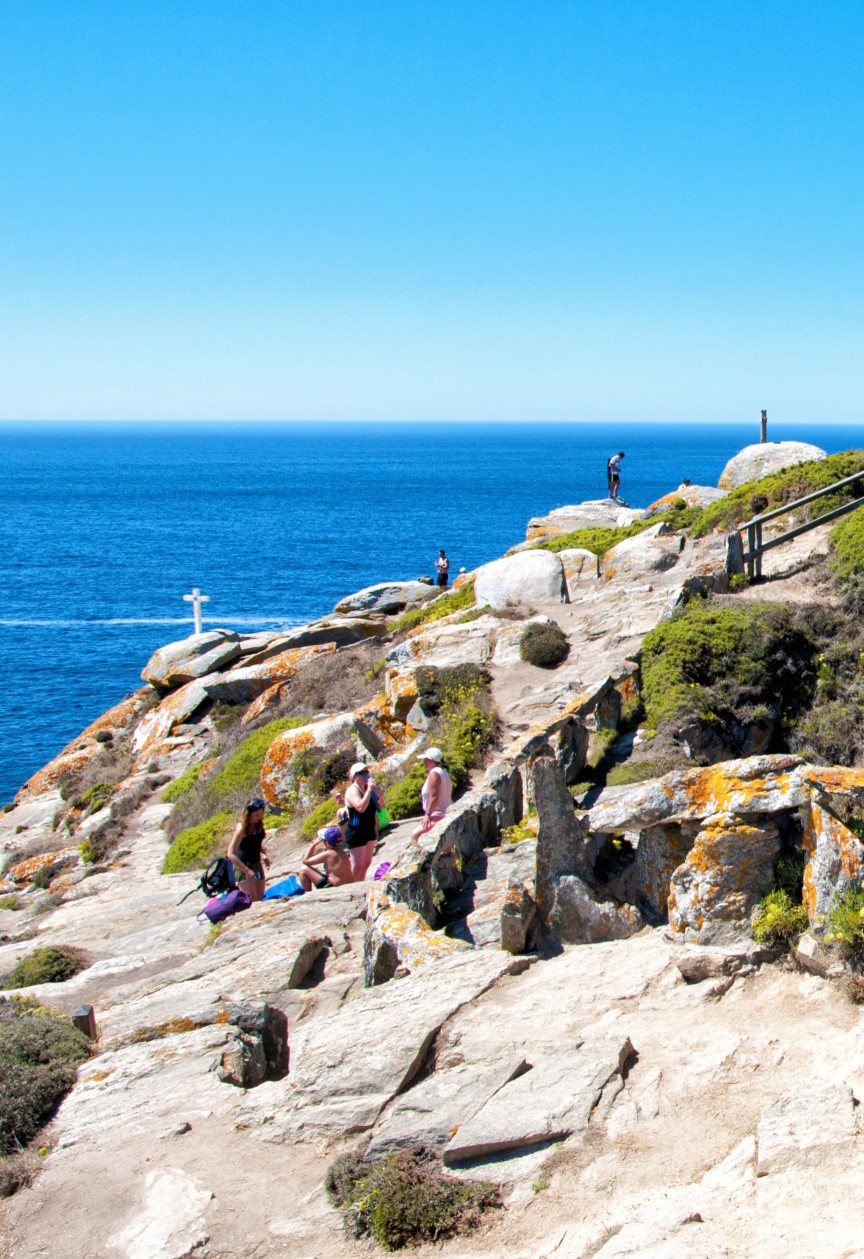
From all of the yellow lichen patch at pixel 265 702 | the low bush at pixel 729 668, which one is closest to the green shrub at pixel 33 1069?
the low bush at pixel 729 668

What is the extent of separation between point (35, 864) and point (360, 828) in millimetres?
12766

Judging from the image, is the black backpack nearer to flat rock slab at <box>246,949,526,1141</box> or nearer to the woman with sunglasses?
the woman with sunglasses

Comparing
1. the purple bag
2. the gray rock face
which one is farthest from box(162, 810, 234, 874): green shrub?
the gray rock face

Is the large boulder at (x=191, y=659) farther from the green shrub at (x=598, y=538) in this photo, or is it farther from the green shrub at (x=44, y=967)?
the green shrub at (x=44, y=967)

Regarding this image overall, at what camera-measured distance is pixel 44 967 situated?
1367 cm

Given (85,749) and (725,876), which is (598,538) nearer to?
(85,749)

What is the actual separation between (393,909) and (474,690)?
9.66 meters

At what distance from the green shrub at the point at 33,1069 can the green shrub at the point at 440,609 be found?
18934 millimetres

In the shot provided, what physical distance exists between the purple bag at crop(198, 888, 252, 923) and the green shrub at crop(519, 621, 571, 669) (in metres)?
9.05

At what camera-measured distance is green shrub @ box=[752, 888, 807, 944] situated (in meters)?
8.08

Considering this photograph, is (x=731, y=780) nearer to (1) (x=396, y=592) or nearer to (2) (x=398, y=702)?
(2) (x=398, y=702)

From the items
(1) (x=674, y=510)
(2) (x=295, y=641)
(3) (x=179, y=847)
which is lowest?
(3) (x=179, y=847)

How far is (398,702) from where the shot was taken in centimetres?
2072

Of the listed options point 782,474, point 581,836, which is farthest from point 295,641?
point 581,836
